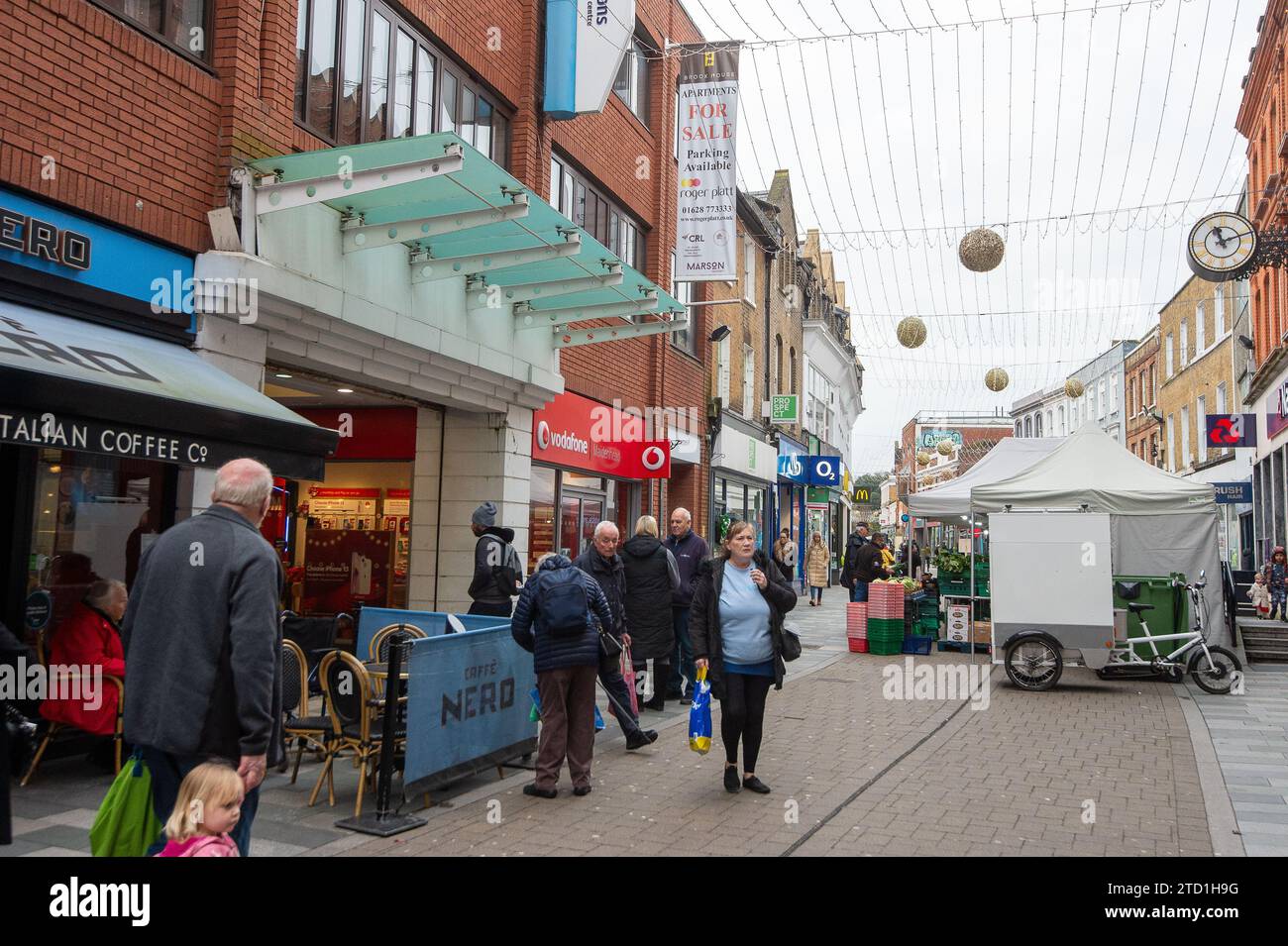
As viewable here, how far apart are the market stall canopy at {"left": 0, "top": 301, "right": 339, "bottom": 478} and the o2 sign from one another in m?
22.6

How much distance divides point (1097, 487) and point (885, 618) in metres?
3.64

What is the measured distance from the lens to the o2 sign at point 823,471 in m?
28.4

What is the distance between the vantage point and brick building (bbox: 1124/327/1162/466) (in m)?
38.7

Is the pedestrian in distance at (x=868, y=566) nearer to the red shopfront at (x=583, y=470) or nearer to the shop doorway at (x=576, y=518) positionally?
the red shopfront at (x=583, y=470)

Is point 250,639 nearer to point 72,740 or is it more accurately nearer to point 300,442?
point 300,442

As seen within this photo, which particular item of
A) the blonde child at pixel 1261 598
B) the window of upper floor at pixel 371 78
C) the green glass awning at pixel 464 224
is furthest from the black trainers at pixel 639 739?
the blonde child at pixel 1261 598

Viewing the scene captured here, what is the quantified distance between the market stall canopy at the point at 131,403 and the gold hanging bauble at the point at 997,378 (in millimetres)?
22431

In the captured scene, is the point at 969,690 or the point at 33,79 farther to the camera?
the point at 969,690

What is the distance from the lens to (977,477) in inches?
667

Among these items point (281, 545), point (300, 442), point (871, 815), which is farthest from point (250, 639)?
point (281, 545)

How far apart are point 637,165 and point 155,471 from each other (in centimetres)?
1110

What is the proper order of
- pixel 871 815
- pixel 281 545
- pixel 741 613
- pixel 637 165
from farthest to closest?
pixel 637 165 < pixel 281 545 < pixel 741 613 < pixel 871 815

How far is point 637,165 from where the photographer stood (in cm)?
1658

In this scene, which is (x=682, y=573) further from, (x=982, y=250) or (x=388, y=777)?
(x=982, y=250)
